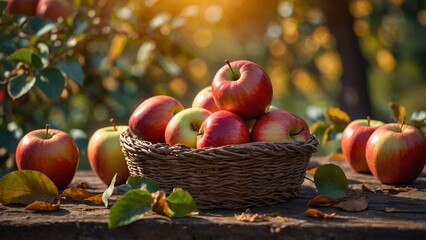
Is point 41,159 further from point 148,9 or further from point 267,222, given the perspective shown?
point 148,9

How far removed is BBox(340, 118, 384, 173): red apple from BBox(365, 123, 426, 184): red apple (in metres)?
0.12

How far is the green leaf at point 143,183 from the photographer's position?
5.10 feet

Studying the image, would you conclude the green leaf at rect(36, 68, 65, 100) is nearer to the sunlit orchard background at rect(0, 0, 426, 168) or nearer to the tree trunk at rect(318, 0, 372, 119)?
the sunlit orchard background at rect(0, 0, 426, 168)

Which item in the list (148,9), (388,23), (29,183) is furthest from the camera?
(388,23)

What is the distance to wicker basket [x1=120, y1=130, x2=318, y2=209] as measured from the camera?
148 cm

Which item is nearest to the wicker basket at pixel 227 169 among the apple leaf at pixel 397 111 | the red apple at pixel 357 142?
the red apple at pixel 357 142

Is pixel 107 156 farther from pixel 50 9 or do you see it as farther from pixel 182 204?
pixel 50 9

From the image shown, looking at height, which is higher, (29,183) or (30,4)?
(30,4)

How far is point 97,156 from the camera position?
1884 millimetres

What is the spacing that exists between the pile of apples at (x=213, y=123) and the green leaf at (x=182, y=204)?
165 millimetres

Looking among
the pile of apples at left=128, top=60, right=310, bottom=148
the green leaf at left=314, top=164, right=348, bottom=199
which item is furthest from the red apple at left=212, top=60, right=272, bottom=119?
the green leaf at left=314, top=164, right=348, bottom=199

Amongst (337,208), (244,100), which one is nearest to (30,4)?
(244,100)

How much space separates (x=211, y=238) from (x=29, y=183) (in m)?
0.59

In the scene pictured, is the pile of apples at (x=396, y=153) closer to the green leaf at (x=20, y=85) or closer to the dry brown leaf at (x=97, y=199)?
the dry brown leaf at (x=97, y=199)
